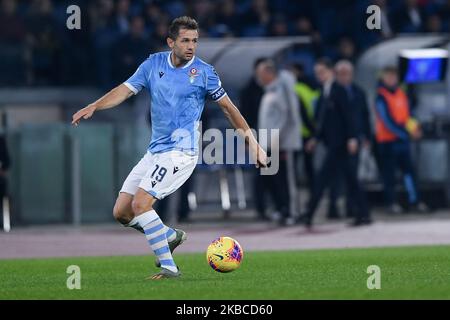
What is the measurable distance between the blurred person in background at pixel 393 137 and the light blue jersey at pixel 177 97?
10.1 meters

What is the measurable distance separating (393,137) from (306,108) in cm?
169

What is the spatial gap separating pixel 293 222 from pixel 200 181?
11.3ft

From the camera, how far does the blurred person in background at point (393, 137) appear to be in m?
22.4

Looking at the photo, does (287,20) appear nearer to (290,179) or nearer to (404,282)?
(290,179)

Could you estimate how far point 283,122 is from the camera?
21.1m

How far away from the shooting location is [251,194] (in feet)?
78.0

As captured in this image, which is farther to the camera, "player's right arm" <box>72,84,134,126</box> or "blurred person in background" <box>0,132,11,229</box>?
"blurred person in background" <box>0,132,11,229</box>

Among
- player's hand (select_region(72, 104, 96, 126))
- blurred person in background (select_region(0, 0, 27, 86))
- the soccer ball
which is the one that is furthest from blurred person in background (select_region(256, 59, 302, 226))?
player's hand (select_region(72, 104, 96, 126))

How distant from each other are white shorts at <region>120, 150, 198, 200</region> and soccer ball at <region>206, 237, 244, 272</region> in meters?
0.67

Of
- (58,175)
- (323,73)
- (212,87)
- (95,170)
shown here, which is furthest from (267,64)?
(212,87)

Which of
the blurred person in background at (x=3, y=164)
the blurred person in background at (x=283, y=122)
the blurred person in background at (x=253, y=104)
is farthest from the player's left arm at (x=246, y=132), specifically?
the blurred person in background at (x=3, y=164)

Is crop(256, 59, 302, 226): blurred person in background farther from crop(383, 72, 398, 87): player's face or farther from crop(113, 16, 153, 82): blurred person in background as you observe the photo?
crop(113, 16, 153, 82): blurred person in background

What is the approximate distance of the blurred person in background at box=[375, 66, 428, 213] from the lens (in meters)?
22.4

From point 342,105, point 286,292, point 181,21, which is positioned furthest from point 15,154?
point 286,292
